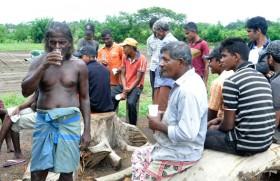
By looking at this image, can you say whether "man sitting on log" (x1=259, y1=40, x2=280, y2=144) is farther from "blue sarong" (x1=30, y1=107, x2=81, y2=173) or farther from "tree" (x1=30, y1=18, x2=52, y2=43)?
"tree" (x1=30, y1=18, x2=52, y2=43)

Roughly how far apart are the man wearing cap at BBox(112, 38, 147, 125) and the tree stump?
2.16 ft

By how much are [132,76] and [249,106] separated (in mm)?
3685

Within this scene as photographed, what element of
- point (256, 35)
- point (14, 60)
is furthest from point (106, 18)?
point (256, 35)

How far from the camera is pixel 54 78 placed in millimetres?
3369

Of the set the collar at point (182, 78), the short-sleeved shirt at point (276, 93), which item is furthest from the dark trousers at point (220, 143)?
the collar at point (182, 78)

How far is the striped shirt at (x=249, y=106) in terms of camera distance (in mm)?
3213

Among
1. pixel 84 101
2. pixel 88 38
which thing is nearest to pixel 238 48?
pixel 84 101

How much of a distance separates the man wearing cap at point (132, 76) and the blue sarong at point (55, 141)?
127 inches

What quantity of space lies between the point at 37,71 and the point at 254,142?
77.1 inches

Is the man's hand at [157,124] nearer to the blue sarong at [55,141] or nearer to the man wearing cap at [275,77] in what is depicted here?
the blue sarong at [55,141]

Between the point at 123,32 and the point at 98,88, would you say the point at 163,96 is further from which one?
the point at 123,32

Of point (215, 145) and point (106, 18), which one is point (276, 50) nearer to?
point (215, 145)

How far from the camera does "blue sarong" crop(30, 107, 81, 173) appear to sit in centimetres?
330

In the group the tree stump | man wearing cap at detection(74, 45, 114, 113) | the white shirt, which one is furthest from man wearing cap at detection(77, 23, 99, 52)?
the white shirt
